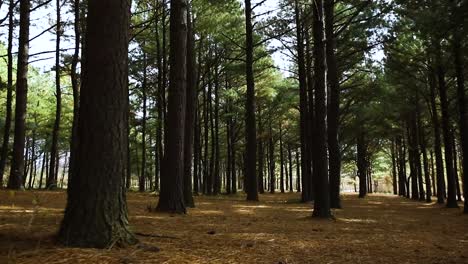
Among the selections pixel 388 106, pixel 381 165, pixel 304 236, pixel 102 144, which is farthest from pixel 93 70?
pixel 381 165

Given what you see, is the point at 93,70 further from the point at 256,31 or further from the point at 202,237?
the point at 256,31

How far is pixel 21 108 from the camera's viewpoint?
14.8 metres

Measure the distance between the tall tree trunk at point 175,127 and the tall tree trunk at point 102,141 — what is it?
16.5 feet

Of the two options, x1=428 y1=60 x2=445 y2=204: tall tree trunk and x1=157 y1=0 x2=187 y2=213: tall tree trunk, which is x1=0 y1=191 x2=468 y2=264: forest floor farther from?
x1=428 y1=60 x2=445 y2=204: tall tree trunk

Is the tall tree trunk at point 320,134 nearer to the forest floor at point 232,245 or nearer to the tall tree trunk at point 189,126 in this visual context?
the forest floor at point 232,245

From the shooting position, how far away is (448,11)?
8.94 meters

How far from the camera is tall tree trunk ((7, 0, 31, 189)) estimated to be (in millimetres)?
14273

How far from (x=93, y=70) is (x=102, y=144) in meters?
0.79

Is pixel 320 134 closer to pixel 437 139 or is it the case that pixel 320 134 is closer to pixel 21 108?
pixel 21 108

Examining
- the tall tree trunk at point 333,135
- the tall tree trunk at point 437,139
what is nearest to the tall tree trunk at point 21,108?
the tall tree trunk at point 333,135

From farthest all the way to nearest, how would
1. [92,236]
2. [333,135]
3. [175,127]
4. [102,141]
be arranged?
[333,135], [175,127], [102,141], [92,236]

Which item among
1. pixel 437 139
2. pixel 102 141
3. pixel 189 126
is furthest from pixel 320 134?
pixel 437 139

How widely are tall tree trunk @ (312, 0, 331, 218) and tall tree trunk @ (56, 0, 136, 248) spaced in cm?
605

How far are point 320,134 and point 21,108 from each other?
10463 millimetres
